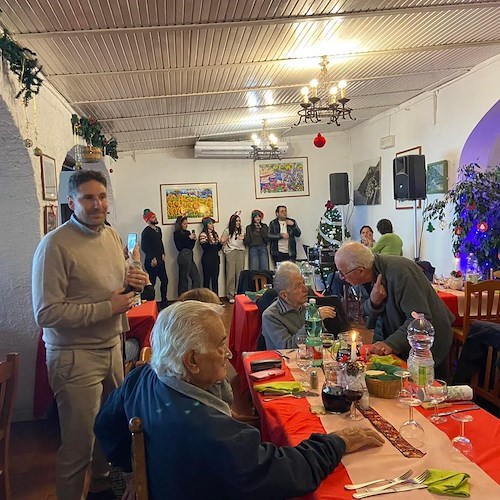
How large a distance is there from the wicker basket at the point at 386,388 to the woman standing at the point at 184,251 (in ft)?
22.5

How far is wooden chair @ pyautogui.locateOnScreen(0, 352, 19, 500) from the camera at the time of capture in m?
1.89

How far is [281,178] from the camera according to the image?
9398 millimetres

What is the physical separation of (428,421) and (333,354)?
79 centimetres

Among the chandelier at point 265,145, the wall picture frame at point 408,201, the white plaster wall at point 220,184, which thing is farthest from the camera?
the white plaster wall at point 220,184

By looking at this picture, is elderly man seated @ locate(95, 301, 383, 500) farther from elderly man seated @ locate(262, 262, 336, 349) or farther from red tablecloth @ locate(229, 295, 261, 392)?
red tablecloth @ locate(229, 295, 261, 392)

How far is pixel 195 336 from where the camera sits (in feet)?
4.58

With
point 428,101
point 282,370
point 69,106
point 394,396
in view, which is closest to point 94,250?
point 282,370

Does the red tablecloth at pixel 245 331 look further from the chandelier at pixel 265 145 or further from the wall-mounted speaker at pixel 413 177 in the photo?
the chandelier at pixel 265 145

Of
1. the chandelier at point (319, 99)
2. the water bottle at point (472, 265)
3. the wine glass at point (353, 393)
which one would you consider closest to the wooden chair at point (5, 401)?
the wine glass at point (353, 393)

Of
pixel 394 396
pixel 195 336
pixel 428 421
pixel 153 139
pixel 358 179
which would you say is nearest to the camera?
pixel 195 336

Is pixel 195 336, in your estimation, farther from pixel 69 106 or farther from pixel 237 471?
pixel 69 106

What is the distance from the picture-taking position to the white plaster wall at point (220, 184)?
8.94m

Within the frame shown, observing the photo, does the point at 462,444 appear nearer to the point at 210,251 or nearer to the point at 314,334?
the point at 314,334

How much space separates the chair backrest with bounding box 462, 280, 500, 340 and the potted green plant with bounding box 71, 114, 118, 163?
351 centimetres
